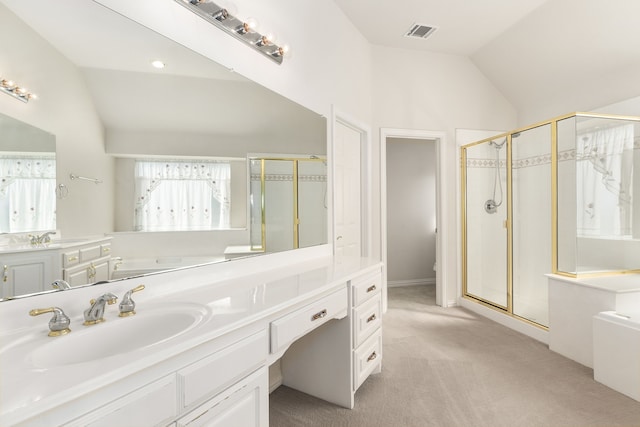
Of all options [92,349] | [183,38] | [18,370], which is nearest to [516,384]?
[92,349]

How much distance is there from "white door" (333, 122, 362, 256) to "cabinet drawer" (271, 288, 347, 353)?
3.39 ft

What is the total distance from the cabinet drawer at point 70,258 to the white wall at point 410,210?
4.06 meters

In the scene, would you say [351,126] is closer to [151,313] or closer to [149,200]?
[149,200]

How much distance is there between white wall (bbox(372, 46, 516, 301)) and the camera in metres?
3.57

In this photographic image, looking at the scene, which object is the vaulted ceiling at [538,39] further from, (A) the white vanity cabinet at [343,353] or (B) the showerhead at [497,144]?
(A) the white vanity cabinet at [343,353]

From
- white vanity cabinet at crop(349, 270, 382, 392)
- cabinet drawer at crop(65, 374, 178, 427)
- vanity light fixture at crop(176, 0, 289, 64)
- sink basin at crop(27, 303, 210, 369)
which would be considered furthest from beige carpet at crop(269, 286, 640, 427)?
vanity light fixture at crop(176, 0, 289, 64)

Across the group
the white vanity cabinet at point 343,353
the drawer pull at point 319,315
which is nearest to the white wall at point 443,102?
the white vanity cabinet at point 343,353

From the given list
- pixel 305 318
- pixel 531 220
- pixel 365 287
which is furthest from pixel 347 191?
pixel 531 220

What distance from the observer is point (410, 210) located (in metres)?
4.83

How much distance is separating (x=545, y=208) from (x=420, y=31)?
2.14 m

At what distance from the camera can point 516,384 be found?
208 cm

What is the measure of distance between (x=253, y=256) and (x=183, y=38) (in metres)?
1.13

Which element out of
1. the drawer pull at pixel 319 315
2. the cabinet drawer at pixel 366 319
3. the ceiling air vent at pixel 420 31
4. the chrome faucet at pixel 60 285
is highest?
the ceiling air vent at pixel 420 31

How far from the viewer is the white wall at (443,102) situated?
3570mm
